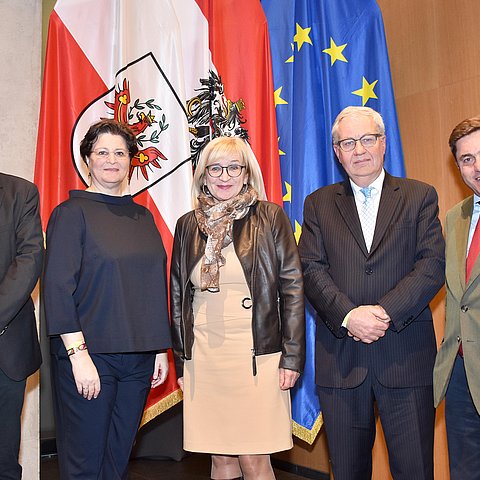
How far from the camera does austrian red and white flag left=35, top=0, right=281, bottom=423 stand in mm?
3551

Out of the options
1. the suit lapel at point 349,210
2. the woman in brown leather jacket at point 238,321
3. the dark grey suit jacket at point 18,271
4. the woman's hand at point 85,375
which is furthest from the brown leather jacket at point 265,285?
the dark grey suit jacket at point 18,271

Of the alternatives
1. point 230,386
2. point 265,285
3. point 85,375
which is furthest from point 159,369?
point 265,285

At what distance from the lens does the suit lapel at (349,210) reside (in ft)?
8.37

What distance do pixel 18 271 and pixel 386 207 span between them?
145 centimetres

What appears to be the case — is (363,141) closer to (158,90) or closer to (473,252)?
(473,252)

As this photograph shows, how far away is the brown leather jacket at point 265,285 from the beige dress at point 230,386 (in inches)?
1.7

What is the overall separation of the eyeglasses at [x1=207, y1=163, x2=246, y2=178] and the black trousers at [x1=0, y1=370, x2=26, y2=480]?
1.14 m

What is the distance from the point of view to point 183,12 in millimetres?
3768

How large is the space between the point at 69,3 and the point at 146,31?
17.6 inches

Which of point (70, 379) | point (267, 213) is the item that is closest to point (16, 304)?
point (70, 379)

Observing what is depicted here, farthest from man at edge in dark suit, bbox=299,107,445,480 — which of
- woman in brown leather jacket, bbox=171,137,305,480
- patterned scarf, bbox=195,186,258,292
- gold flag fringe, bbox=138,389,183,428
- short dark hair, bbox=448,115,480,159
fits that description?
gold flag fringe, bbox=138,389,183,428

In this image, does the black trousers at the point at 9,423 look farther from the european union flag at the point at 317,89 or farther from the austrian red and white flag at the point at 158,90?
the european union flag at the point at 317,89

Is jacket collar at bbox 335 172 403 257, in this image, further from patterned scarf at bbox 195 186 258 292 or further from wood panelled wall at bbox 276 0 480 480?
wood panelled wall at bbox 276 0 480 480

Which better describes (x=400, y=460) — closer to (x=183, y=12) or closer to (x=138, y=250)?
(x=138, y=250)
